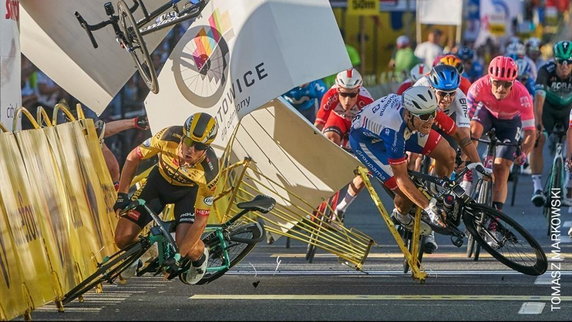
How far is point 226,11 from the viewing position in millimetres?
11523

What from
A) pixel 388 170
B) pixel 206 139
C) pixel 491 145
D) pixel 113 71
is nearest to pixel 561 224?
pixel 491 145

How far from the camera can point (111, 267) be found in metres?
9.81

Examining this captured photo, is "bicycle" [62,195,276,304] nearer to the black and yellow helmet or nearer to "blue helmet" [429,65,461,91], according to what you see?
the black and yellow helmet

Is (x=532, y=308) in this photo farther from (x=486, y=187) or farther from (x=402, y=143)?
(x=486, y=187)

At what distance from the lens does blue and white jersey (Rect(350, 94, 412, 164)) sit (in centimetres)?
1118

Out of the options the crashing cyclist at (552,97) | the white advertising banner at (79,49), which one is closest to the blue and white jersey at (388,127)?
the white advertising banner at (79,49)

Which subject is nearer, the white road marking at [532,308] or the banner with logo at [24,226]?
the banner with logo at [24,226]

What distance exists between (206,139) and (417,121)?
6.83 ft

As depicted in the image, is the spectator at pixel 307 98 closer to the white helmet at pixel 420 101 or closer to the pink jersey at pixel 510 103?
the pink jersey at pixel 510 103

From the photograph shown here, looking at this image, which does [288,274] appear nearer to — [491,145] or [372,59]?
[491,145]

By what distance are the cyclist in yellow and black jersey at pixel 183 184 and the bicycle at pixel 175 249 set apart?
0.13m

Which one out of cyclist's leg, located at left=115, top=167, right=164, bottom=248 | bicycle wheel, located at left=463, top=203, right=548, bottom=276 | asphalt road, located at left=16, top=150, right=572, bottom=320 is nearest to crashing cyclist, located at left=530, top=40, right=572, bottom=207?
asphalt road, located at left=16, top=150, right=572, bottom=320

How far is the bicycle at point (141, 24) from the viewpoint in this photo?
40.4 ft

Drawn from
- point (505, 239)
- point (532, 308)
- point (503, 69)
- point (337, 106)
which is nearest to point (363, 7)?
point (337, 106)
